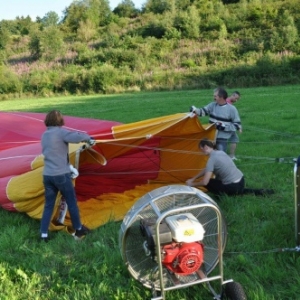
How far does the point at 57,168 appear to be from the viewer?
452cm

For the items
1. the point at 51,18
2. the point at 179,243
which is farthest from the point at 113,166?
the point at 51,18

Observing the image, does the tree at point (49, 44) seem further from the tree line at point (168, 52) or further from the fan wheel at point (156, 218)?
the fan wheel at point (156, 218)

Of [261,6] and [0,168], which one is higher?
[261,6]

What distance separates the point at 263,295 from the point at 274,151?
4.96 metres

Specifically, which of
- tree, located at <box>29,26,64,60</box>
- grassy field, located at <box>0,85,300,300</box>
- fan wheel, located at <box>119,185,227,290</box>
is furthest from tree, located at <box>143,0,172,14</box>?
fan wheel, located at <box>119,185,227,290</box>

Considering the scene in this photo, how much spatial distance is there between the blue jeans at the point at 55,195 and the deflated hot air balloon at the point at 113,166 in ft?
0.55

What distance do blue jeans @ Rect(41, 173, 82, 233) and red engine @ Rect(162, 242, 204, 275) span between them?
1.84 metres

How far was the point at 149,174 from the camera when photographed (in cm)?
679

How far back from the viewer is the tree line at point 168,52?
27.6 meters

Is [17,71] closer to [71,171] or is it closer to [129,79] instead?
[129,79]

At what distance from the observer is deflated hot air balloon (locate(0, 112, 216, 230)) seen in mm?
5035

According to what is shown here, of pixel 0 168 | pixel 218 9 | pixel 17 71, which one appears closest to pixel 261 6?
pixel 218 9

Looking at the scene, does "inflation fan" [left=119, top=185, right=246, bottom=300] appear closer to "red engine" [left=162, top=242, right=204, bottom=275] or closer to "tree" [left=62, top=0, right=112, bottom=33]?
"red engine" [left=162, top=242, right=204, bottom=275]

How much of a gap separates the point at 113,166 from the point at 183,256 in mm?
3888
